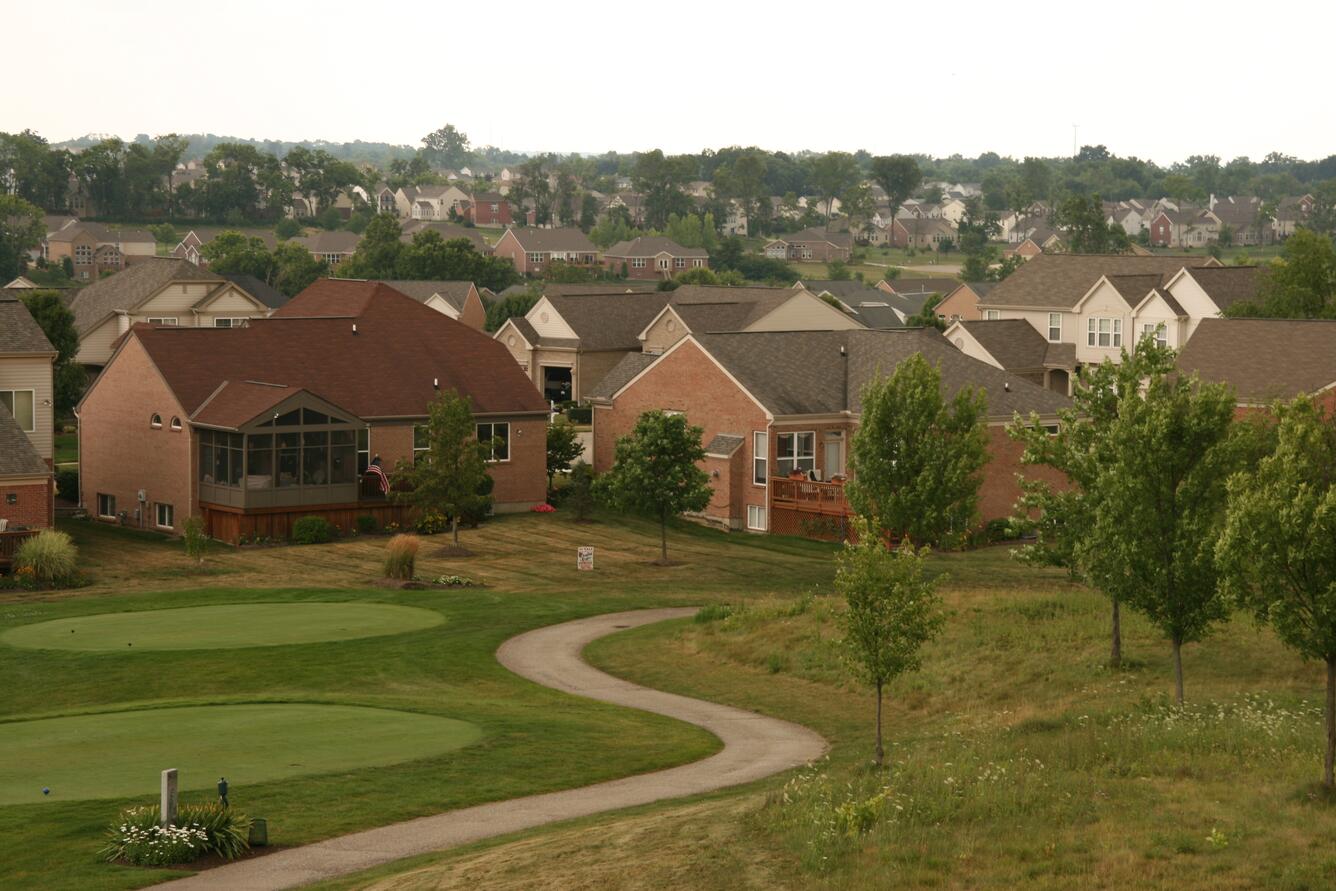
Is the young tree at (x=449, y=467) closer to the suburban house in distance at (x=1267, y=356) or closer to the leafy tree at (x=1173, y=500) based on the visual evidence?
the suburban house in distance at (x=1267, y=356)

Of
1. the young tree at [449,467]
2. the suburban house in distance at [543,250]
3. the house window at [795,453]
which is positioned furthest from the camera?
the suburban house in distance at [543,250]

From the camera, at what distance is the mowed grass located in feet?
71.7

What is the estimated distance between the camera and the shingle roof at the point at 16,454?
149 ft

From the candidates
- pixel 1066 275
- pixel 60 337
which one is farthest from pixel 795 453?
pixel 1066 275

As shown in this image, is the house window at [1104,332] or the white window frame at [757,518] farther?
the house window at [1104,332]

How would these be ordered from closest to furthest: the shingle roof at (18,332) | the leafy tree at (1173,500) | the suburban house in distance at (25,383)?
the leafy tree at (1173,500) < the suburban house in distance at (25,383) < the shingle roof at (18,332)

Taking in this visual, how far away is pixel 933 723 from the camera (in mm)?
28281

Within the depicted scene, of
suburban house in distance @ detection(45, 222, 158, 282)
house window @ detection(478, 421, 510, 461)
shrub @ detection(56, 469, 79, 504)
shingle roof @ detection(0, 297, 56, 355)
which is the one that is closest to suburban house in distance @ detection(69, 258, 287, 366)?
shrub @ detection(56, 469, 79, 504)

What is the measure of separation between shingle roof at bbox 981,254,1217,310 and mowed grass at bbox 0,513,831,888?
125 feet

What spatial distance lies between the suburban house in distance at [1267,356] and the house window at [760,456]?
1505 cm

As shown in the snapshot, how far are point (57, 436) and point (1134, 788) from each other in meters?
58.7

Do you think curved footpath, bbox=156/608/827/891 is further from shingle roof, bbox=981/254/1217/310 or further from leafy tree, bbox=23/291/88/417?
shingle roof, bbox=981/254/1217/310

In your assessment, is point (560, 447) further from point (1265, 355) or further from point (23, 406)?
point (1265, 355)

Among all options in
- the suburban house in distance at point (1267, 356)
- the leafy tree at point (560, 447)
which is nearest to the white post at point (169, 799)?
the leafy tree at point (560, 447)
